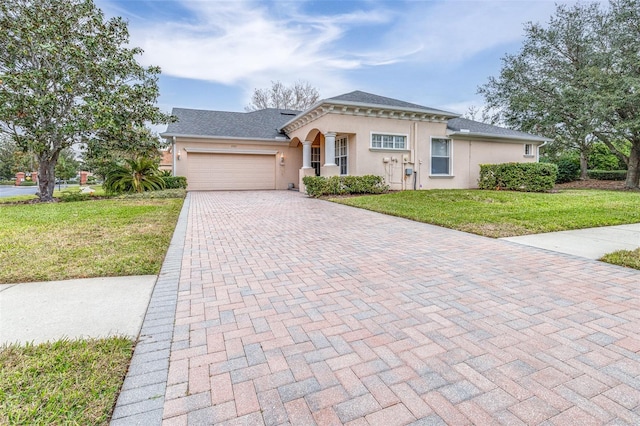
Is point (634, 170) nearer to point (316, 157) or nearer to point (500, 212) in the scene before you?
point (500, 212)

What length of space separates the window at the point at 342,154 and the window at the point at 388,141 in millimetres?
1274

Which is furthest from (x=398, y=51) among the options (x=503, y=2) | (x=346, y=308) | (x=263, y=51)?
(x=346, y=308)

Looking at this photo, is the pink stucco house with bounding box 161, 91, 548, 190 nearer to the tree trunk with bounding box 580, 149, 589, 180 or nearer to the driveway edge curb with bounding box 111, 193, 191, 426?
the tree trunk with bounding box 580, 149, 589, 180

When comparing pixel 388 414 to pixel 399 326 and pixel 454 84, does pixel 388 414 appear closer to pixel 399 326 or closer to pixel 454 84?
pixel 399 326

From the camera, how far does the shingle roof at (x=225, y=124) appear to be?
17.2 meters

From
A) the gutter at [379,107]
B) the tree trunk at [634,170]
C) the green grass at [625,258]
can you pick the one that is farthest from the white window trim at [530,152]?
the green grass at [625,258]

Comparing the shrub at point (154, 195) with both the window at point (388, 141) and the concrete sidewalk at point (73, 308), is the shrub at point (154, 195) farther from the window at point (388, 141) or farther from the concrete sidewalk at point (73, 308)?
Result: the concrete sidewalk at point (73, 308)

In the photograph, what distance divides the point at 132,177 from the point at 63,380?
47.0ft

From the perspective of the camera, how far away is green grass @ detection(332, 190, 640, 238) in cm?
668

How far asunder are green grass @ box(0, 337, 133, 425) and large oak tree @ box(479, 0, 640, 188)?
19.8 metres

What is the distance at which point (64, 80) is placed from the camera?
11.1 metres

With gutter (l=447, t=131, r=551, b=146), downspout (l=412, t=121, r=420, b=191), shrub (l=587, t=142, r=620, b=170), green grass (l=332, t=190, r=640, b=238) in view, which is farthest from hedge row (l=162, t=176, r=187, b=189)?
shrub (l=587, t=142, r=620, b=170)

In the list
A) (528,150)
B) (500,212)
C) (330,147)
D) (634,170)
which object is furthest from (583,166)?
(500,212)

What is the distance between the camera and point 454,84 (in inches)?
977
